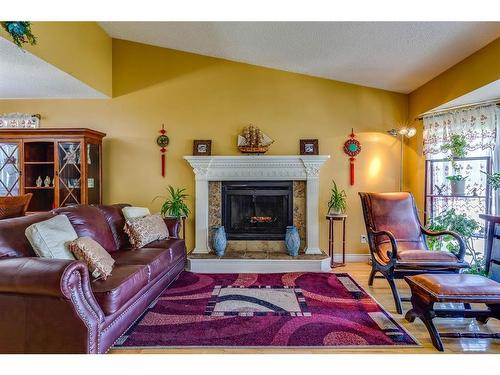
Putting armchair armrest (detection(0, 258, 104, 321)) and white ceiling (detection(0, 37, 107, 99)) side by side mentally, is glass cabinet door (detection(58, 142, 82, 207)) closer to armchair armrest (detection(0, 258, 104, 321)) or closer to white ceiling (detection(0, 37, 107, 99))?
white ceiling (detection(0, 37, 107, 99))

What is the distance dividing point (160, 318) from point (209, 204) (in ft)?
7.09

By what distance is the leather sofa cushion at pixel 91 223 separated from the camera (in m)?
3.09

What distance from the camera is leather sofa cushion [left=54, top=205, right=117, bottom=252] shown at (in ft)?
10.2

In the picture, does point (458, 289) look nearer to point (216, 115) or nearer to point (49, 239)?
point (49, 239)

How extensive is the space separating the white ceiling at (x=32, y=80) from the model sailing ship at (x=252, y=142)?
2131mm

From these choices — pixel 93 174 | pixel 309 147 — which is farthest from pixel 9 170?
pixel 309 147

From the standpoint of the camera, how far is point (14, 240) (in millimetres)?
2393

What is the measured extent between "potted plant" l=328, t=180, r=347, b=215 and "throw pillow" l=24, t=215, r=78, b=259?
3347mm

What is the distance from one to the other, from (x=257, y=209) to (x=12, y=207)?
2.97 meters

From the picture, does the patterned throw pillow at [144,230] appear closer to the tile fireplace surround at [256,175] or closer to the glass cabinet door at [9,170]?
the tile fireplace surround at [256,175]

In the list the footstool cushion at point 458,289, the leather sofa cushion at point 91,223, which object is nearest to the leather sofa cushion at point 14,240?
the leather sofa cushion at point 91,223

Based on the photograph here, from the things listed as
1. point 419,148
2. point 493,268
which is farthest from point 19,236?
point 419,148

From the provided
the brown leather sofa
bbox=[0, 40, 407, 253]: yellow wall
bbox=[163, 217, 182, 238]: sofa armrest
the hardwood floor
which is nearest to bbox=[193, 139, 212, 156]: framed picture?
bbox=[0, 40, 407, 253]: yellow wall
